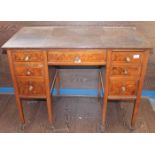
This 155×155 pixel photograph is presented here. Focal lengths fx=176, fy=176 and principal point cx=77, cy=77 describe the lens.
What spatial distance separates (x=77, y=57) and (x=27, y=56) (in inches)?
15.2

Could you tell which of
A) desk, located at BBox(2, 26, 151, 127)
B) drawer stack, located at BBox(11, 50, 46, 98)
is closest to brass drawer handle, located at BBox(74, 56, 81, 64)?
desk, located at BBox(2, 26, 151, 127)

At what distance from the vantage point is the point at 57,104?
205 centimetres

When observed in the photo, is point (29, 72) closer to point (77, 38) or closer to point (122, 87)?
point (77, 38)

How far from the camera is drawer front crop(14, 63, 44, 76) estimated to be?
1397 millimetres

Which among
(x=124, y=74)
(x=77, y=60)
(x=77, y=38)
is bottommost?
(x=124, y=74)

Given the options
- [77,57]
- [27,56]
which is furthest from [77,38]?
[27,56]

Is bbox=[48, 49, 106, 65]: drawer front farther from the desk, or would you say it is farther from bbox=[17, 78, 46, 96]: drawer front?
bbox=[17, 78, 46, 96]: drawer front

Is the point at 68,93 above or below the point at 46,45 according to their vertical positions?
below

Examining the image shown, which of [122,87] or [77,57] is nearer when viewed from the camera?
[77,57]

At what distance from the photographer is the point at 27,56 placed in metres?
1.36

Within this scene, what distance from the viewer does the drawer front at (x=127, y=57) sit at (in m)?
1.33
